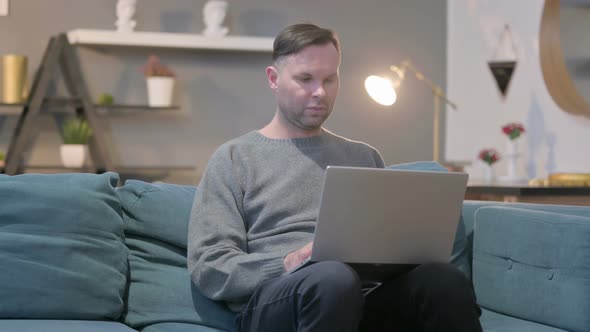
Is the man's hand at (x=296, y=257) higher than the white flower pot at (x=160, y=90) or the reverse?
the reverse

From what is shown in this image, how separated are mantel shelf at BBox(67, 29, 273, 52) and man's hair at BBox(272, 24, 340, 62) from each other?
2916 mm

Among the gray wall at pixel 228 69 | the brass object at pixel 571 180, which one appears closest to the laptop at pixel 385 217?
the brass object at pixel 571 180

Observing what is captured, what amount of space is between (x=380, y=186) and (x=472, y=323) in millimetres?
333

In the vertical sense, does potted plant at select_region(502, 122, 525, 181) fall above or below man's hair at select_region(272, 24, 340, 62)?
below

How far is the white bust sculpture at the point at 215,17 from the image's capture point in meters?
5.11

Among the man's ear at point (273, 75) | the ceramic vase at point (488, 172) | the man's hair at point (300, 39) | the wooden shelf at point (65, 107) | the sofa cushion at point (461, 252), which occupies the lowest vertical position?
the ceramic vase at point (488, 172)

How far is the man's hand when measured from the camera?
1.88 metres

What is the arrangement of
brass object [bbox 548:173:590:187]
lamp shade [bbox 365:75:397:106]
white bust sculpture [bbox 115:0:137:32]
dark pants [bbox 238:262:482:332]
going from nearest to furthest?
dark pants [bbox 238:262:482:332]
lamp shade [bbox 365:75:397:106]
brass object [bbox 548:173:590:187]
white bust sculpture [bbox 115:0:137:32]

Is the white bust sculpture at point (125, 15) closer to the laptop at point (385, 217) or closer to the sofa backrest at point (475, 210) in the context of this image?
the sofa backrest at point (475, 210)

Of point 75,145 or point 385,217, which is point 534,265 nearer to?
point 385,217

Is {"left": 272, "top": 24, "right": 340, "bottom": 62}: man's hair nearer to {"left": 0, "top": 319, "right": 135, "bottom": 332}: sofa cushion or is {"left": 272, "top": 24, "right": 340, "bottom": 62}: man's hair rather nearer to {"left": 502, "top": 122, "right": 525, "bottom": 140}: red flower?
{"left": 0, "top": 319, "right": 135, "bottom": 332}: sofa cushion

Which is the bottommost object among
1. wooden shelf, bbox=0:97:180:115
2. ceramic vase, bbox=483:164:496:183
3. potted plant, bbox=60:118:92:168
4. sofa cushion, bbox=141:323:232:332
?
sofa cushion, bbox=141:323:232:332

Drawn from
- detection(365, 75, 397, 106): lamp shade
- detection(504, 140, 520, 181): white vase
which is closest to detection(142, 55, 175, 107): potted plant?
detection(365, 75, 397, 106): lamp shade

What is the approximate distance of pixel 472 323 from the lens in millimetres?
1776
